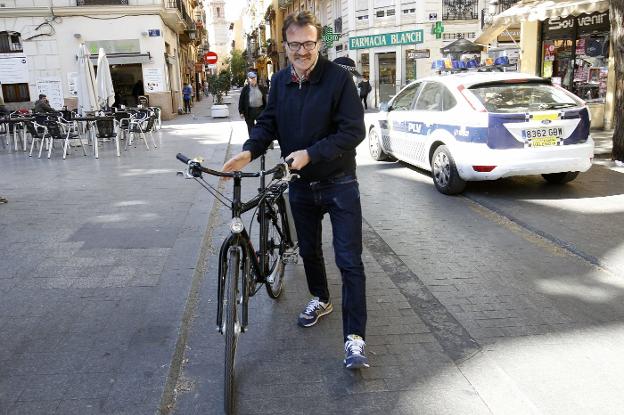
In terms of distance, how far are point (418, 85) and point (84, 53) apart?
387 inches

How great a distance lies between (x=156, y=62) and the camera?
24.5m

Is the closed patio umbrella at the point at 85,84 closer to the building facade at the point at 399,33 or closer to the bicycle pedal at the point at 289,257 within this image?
the bicycle pedal at the point at 289,257

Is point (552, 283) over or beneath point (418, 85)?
beneath

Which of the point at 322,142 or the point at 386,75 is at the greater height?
the point at 386,75

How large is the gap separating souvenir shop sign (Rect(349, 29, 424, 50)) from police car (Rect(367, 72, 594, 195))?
24.8 meters

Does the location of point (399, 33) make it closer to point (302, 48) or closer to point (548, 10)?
point (548, 10)

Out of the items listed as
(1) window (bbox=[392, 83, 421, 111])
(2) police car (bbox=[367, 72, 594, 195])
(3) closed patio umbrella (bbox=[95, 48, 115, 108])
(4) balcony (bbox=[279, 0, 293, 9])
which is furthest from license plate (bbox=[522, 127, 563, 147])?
(4) balcony (bbox=[279, 0, 293, 9])

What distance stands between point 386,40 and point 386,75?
1.98 m

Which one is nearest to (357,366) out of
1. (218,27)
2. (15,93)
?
(15,93)

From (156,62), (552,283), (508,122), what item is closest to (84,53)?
(156,62)

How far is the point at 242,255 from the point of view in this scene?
10.5 feet

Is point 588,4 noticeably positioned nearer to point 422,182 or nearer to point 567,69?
point 567,69

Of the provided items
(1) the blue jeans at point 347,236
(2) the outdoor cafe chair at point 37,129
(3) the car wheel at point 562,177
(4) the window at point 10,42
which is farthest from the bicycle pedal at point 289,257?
(4) the window at point 10,42

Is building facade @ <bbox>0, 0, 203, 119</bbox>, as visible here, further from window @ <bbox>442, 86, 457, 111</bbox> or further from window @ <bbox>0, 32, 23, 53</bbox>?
window @ <bbox>442, 86, 457, 111</bbox>
